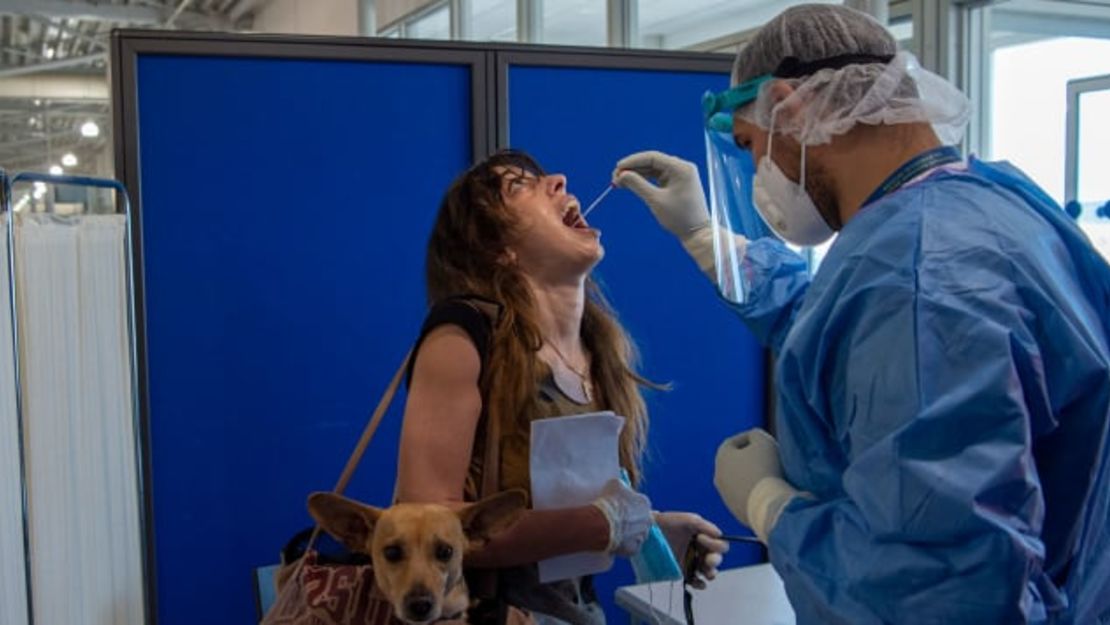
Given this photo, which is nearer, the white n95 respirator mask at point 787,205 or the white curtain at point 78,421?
the white n95 respirator mask at point 787,205

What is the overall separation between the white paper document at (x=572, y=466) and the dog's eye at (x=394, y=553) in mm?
225

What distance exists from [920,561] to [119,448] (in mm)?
1919

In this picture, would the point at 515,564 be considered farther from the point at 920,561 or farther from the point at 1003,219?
the point at 1003,219

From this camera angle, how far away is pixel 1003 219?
39.8 inches

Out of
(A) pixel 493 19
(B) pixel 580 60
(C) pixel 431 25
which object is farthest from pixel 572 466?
(C) pixel 431 25

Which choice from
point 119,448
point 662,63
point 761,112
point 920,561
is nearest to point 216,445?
point 119,448

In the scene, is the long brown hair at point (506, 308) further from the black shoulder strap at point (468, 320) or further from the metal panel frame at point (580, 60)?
the metal panel frame at point (580, 60)

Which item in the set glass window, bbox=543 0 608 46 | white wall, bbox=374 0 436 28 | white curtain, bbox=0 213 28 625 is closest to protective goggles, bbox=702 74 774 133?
white curtain, bbox=0 213 28 625

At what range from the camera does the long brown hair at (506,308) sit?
148cm

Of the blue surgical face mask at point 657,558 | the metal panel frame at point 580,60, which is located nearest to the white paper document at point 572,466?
the blue surgical face mask at point 657,558

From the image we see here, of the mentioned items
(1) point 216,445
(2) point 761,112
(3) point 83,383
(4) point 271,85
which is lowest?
(1) point 216,445

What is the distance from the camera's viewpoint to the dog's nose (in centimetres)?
128

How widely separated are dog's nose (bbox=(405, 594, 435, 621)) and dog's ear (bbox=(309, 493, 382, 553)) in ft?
0.37

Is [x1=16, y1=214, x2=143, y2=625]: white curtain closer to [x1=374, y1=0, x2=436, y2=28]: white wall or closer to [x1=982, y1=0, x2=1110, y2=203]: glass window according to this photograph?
[x1=982, y1=0, x2=1110, y2=203]: glass window
